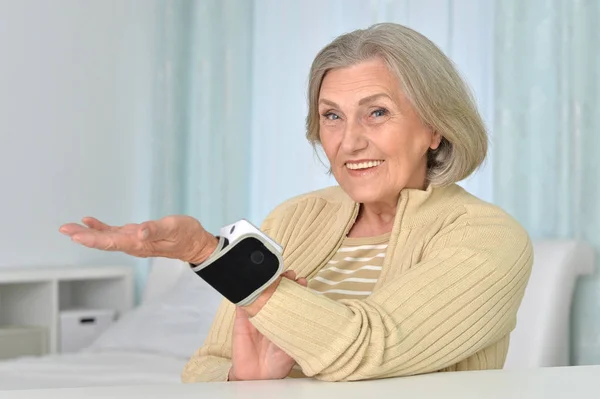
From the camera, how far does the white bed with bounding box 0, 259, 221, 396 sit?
268 cm

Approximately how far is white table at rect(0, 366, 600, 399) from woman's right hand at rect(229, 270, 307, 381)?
218mm

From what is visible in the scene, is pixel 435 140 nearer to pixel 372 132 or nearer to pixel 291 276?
pixel 372 132

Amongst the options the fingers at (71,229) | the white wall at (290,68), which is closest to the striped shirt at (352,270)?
the fingers at (71,229)

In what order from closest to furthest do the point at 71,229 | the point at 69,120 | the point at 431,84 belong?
the point at 71,229
the point at 431,84
the point at 69,120

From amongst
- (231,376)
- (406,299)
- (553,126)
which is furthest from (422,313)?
(553,126)

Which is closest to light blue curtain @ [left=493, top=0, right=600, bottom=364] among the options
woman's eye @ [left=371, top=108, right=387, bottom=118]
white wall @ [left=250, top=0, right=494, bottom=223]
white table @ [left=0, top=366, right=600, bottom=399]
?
white wall @ [left=250, top=0, right=494, bottom=223]

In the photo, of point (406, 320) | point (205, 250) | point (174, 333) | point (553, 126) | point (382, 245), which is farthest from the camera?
point (174, 333)

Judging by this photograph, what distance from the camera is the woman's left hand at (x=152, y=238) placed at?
3.29 ft

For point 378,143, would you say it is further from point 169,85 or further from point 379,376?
point 169,85

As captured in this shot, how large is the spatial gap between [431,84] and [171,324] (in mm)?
1899

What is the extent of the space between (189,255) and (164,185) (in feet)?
10.6

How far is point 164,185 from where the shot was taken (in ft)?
14.0

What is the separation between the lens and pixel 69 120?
4.33 metres

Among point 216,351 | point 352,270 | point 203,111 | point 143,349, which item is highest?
point 203,111
